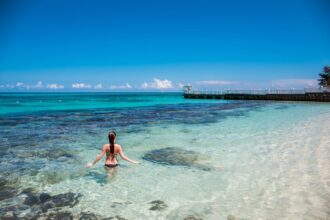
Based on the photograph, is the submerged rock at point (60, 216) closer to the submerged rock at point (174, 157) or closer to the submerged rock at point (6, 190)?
the submerged rock at point (6, 190)

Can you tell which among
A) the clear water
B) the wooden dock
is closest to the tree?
the wooden dock

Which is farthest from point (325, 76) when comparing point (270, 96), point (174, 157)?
point (174, 157)

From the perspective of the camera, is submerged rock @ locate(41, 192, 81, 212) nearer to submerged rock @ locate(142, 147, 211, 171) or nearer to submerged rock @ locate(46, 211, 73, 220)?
submerged rock @ locate(46, 211, 73, 220)

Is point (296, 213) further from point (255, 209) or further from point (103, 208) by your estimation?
point (103, 208)

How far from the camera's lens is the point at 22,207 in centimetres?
527

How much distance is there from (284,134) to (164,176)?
906cm

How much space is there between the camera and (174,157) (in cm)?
946

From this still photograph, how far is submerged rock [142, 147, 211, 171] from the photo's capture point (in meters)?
8.59

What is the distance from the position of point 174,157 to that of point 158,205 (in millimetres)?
4067

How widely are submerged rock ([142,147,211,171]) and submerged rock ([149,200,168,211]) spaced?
108 inches

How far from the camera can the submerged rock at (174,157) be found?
8.59 meters

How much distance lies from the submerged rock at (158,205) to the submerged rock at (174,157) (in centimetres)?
274

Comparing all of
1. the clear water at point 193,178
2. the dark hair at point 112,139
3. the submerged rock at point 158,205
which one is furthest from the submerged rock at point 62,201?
the dark hair at point 112,139

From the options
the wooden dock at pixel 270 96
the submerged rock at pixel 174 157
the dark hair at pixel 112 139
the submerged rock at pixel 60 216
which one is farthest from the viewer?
the wooden dock at pixel 270 96
